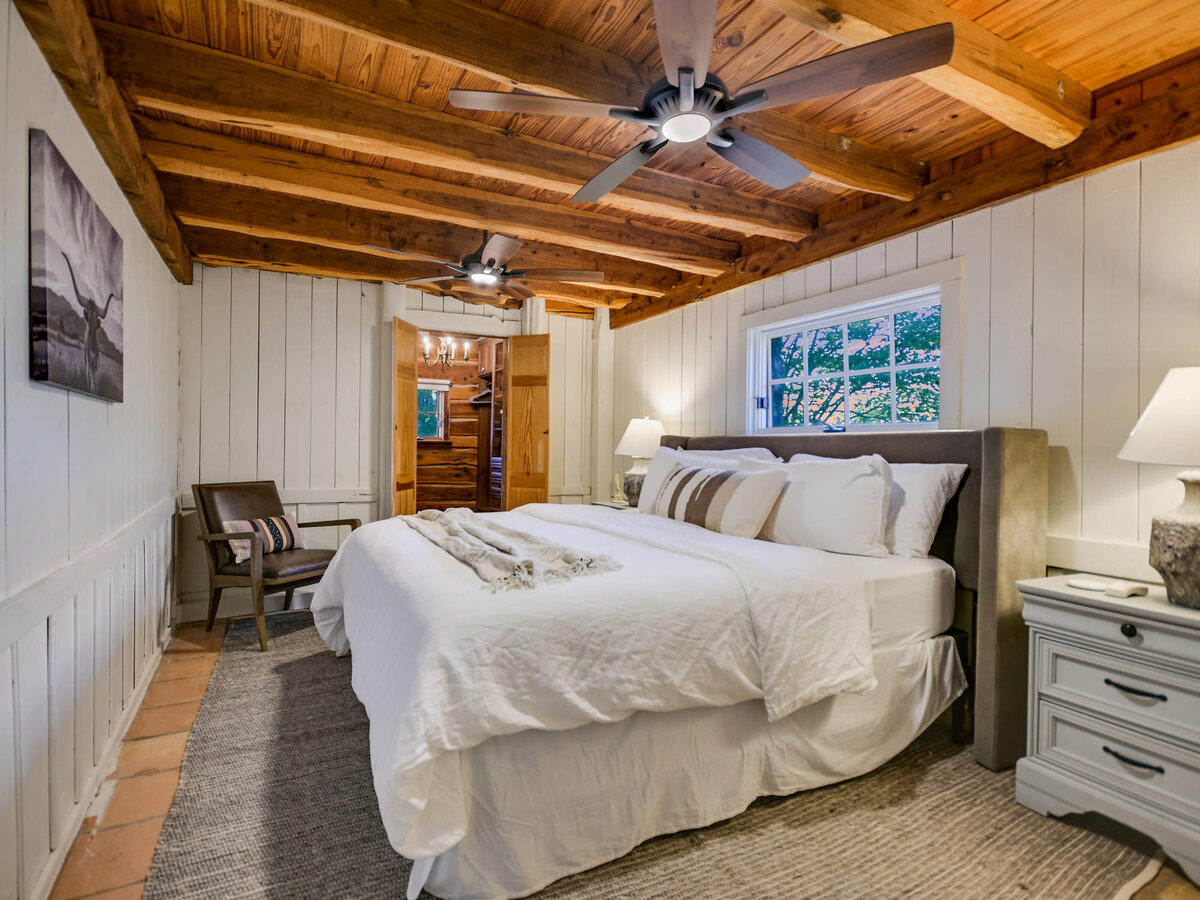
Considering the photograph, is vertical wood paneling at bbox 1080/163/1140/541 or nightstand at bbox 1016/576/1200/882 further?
vertical wood paneling at bbox 1080/163/1140/541

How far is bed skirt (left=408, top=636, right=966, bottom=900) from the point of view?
1516mm

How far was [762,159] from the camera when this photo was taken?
2.18 m

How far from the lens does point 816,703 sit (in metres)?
1.99

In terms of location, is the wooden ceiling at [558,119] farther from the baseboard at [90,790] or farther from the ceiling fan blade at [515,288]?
the baseboard at [90,790]

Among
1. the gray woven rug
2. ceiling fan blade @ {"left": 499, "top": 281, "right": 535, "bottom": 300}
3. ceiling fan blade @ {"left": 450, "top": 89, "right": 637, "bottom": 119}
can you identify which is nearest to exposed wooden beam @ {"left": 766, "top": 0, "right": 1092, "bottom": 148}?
ceiling fan blade @ {"left": 450, "top": 89, "right": 637, "bottom": 119}

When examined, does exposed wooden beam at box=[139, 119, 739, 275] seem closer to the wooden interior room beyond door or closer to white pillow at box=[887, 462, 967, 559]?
the wooden interior room beyond door

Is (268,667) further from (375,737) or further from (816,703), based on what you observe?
(816,703)

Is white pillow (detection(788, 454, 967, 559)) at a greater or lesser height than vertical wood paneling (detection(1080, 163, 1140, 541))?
lesser

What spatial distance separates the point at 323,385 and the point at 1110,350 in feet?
15.1

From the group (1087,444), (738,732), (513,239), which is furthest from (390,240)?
(1087,444)

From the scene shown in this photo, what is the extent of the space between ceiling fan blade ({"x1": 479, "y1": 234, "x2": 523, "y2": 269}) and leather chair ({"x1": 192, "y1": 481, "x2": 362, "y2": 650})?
2.03m

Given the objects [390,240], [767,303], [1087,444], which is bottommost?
[1087,444]

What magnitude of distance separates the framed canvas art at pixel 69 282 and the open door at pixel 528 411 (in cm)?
309

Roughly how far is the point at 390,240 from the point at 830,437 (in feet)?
9.76
